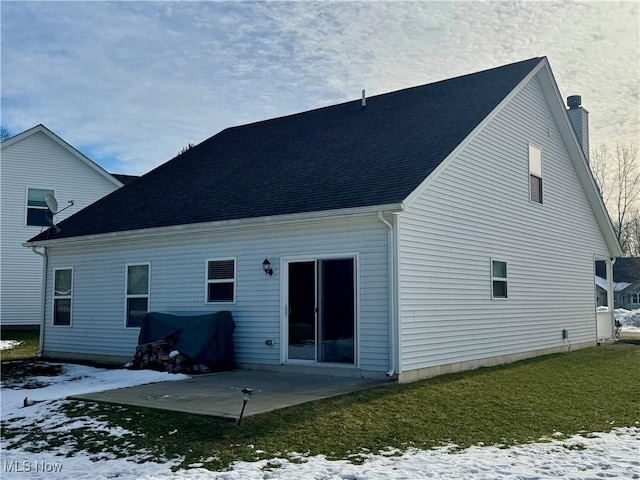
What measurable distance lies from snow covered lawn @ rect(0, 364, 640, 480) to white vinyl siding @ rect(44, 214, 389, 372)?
4055 mm

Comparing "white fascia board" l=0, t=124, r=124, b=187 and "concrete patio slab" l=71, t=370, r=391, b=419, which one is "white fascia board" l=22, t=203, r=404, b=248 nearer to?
"concrete patio slab" l=71, t=370, r=391, b=419

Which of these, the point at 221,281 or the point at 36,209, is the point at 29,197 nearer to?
the point at 36,209

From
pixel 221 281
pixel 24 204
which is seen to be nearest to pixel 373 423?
pixel 221 281

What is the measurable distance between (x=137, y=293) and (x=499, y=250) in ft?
26.0

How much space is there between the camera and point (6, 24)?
12273mm

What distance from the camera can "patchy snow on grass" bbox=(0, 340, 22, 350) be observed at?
59.2ft

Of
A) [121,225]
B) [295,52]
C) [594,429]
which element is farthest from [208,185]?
[594,429]

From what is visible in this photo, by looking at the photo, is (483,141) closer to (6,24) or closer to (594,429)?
(594,429)

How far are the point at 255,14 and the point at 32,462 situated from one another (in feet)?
31.6

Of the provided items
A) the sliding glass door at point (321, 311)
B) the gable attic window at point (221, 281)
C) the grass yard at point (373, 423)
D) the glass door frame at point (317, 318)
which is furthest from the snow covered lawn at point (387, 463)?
the gable attic window at point (221, 281)

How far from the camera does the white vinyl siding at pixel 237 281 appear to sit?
10.7m

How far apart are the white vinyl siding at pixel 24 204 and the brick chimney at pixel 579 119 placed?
17.9 m

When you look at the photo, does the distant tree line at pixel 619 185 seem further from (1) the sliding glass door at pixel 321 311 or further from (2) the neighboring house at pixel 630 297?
(1) the sliding glass door at pixel 321 311

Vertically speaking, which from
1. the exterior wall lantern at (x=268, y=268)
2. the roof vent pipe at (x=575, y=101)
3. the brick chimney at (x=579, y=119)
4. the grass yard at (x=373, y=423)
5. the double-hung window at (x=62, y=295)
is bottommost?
the grass yard at (x=373, y=423)
